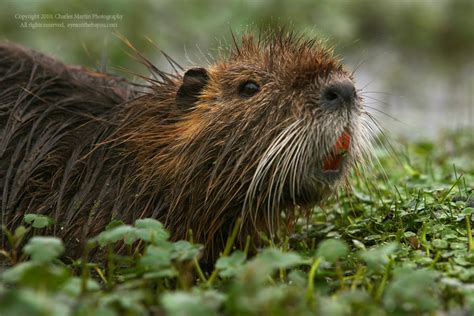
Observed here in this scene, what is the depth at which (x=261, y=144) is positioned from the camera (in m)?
3.45

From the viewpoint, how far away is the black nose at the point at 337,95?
11.2 feet

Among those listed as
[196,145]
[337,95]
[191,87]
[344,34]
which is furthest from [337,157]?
[344,34]

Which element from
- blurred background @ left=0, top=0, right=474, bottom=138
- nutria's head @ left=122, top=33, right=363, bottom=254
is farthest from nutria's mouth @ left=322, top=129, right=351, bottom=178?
blurred background @ left=0, top=0, right=474, bottom=138

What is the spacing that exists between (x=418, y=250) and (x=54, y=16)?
532 centimetres

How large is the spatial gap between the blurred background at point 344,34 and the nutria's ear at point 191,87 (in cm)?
337

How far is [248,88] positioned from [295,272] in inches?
41.7

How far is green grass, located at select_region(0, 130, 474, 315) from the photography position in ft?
7.79

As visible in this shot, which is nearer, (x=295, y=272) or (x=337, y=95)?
(x=295, y=272)

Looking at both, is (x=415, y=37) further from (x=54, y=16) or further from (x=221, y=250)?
(x=221, y=250)

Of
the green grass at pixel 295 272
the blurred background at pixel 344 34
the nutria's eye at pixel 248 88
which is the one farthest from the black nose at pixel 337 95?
the blurred background at pixel 344 34

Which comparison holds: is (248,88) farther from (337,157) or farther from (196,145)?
(337,157)

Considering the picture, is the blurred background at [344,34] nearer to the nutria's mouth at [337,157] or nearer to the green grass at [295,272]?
the green grass at [295,272]

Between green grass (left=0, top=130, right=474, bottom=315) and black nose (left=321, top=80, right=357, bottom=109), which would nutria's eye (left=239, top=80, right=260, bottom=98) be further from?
green grass (left=0, top=130, right=474, bottom=315)

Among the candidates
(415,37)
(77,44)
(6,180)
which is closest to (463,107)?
(415,37)
